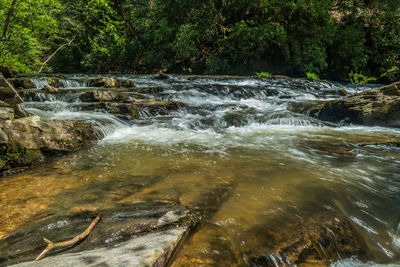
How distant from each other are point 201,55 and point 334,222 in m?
17.5

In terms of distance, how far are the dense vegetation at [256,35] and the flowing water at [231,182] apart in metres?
12.1

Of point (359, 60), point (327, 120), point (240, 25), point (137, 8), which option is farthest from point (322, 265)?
point (137, 8)

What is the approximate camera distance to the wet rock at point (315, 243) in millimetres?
1375

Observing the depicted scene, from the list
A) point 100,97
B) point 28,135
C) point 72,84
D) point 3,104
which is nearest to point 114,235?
point 28,135

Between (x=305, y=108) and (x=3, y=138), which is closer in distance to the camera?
(x=3, y=138)

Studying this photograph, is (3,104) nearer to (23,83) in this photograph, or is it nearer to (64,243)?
(64,243)

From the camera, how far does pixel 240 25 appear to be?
1562 centimetres

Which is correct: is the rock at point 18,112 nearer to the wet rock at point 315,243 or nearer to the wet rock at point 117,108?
→ the wet rock at point 117,108

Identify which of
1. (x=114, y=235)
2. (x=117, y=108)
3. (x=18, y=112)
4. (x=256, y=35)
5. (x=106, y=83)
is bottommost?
(x=114, y=235)

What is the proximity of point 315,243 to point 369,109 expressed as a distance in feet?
19.7

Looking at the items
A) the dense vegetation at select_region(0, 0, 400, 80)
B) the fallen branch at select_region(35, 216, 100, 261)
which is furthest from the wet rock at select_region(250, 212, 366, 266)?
the dense vegetation at select_region(0, 0, 400, 80)

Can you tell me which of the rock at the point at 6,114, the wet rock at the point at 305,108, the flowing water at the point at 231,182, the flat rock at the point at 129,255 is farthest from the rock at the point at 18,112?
the wet rock at the point at 305,108

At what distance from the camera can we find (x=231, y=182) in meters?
2.44

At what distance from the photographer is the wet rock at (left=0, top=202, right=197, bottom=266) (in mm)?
1059
